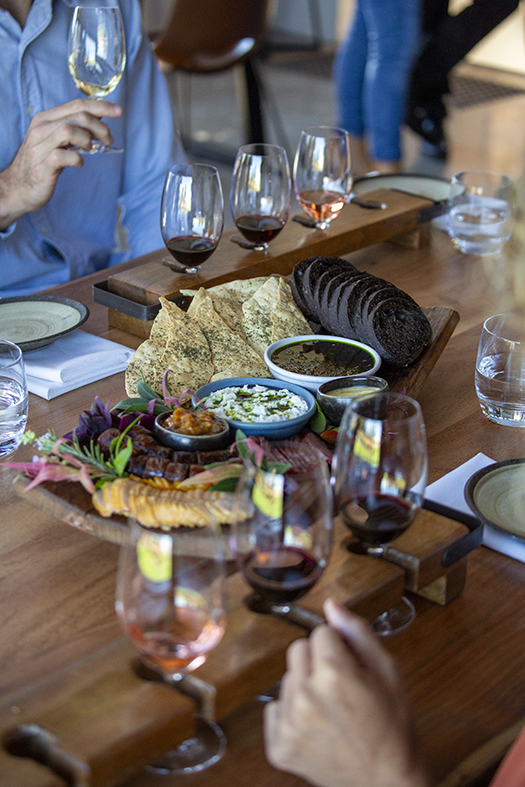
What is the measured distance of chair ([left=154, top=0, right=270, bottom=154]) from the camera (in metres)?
4.80

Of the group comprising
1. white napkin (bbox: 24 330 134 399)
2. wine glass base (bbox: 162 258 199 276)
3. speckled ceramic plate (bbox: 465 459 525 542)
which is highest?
wine glass base (bbox: 162 258 199 276)

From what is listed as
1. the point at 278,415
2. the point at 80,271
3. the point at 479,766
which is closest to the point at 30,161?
the point at 80,271

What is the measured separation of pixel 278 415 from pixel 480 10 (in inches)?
180

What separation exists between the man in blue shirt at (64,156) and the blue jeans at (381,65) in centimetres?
239

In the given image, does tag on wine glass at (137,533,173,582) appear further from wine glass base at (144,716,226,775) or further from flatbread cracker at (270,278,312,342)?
flatbread cracker at (270,278,312,342)

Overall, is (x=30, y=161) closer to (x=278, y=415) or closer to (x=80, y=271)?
(x=80, y=271)

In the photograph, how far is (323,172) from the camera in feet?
6.41

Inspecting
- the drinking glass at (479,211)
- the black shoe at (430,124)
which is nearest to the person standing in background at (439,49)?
the black shoe at (430,124)

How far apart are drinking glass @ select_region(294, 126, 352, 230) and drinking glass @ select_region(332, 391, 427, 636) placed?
1.13 metres

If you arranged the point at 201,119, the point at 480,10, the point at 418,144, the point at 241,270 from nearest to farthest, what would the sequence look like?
the point at 241,270
the point at 480,10
the point at 418,144
the point at 201,119

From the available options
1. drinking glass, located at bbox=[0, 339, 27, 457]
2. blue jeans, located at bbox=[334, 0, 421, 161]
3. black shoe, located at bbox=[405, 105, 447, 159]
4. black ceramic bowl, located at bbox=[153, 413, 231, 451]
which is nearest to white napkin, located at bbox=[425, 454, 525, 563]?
black ceramic bowl, located at bbox=[153, 413, 231, 451]

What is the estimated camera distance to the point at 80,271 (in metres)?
2.31

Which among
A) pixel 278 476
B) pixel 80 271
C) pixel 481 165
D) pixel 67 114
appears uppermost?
pixel 67 114

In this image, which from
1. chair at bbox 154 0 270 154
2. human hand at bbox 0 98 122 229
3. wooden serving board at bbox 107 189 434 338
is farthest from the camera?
chair at bbox 154 0 270 154
